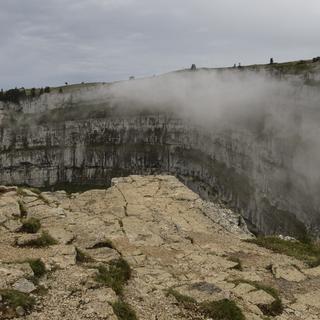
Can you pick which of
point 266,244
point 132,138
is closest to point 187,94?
point 132,138

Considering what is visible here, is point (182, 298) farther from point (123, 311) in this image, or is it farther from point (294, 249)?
point (294, 249)

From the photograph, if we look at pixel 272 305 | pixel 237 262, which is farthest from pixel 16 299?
pixel 237 262

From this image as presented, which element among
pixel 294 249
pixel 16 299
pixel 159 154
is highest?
pixel 16 299

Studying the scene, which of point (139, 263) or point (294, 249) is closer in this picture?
point (139, 263)

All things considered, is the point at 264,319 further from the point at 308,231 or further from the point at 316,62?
the point at 316,62

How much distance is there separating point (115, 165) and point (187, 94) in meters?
35.2

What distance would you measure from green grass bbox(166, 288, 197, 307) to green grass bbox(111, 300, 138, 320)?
2366 millimetres

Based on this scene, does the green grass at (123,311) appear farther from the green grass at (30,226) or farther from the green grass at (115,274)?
the green grass at (30,226)

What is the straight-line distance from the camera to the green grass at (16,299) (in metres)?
17.8

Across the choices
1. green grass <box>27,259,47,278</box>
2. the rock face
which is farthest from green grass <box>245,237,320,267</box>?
the rock face

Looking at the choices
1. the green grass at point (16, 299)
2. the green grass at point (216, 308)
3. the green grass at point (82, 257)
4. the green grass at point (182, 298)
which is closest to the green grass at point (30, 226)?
the green grass at point (82, 257)

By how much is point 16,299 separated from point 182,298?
6516 mm

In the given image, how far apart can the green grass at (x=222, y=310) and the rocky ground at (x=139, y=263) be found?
298mm

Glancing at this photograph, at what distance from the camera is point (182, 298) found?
20203 mm
